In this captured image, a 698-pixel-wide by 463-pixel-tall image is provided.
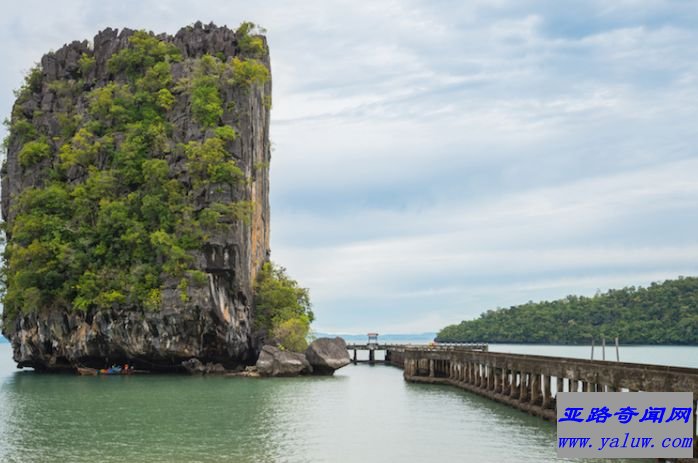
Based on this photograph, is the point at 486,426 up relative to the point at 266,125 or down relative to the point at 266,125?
down

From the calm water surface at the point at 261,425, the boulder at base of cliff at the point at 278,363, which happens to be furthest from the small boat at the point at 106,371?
the boulder at base of cliff at the point at 278,363

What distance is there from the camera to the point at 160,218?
64.0 m

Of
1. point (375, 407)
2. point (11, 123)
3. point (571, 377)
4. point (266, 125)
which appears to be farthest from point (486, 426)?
point (11, 123)

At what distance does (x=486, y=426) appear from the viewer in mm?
31797

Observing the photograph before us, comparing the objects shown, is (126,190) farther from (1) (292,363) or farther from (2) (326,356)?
(2) (326,356)

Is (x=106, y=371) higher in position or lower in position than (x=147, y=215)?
lower

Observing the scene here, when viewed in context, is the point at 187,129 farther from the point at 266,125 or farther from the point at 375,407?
the point at 375,407

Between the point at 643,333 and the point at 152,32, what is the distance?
112936 millimetres

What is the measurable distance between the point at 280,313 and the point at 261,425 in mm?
36974

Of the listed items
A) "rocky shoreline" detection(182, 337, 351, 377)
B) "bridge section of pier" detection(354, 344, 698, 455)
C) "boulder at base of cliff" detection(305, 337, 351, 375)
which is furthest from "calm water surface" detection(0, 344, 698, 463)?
"boulder at base of cliff" detection(305, 337, 351, 375)

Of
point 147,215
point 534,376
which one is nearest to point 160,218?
point 147,215

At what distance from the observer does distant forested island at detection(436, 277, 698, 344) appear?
473ft

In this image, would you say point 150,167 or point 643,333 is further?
point 643,333

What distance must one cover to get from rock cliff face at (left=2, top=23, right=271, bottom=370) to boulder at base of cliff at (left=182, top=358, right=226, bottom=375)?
28.7 inches
